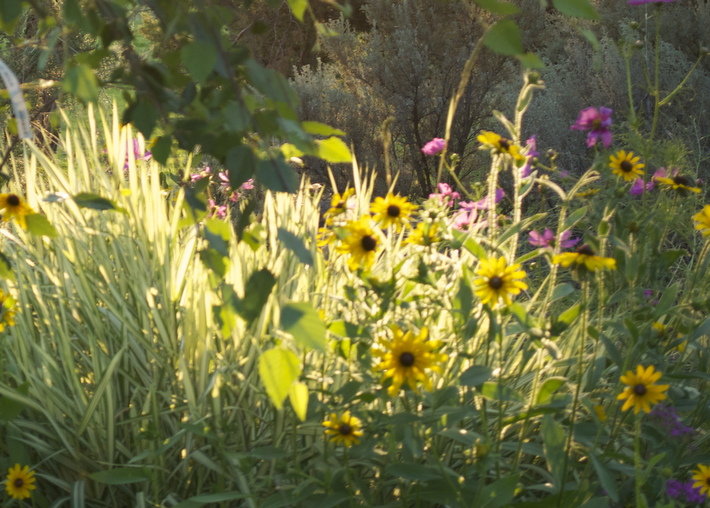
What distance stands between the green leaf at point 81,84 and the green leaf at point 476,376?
2.30 feet

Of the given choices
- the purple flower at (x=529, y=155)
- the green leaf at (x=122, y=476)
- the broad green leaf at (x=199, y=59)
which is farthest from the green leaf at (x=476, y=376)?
the broad green leaf at (x=199, y=59)

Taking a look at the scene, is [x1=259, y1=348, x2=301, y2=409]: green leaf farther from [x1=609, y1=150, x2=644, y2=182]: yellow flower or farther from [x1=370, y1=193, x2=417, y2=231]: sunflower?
[x1=609, y1=150, x2=644, y2=182]: yellow flower

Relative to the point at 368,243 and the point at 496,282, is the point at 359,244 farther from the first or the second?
the point at 496,282

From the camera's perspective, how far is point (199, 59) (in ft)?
1.87

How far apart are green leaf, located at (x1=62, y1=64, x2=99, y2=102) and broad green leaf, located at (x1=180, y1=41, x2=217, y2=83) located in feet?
0.29

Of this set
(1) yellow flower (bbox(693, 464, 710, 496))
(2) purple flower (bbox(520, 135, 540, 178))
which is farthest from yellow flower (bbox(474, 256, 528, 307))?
(1) yellow flower (bbox(693, 464, 710, 496))

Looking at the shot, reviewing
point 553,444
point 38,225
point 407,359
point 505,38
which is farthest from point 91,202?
point 553,444

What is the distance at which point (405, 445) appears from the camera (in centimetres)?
124

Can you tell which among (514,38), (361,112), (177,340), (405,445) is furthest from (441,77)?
(514,38)

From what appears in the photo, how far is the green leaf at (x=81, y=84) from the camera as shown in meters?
0.60

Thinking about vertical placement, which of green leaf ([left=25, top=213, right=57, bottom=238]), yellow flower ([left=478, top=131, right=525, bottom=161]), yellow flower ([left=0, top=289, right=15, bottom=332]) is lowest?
yellow flower ([left=0, top=289, right=15, bottom=332])

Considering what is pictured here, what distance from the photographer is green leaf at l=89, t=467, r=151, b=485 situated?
1.27 meters

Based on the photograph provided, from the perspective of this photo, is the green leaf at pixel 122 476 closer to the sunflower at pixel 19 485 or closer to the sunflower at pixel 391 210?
the sunflower at pixel 19 485

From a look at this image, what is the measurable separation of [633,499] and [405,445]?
0.48 metres
